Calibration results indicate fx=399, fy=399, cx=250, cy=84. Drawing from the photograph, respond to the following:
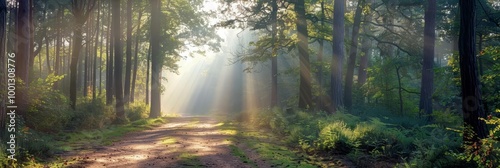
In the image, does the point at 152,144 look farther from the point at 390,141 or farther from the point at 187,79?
the point at 187,79

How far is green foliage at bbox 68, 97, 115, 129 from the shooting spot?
18.7 m

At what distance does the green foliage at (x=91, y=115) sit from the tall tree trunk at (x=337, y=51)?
38.9ft

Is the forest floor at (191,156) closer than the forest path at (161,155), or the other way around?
the forest path at (161,155)

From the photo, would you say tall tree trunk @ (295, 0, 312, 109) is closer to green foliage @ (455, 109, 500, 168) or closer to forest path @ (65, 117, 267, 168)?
forest path @ (65, 117, 267, 168)

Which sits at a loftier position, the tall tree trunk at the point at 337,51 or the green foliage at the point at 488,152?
the tall tree trunk at the point at 337,51

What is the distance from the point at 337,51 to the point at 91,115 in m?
12.5

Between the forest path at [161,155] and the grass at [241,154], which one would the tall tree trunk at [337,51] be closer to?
the forest path at [161,155]

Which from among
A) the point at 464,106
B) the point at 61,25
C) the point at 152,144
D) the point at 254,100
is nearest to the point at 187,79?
the point at 254,100

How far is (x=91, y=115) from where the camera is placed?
19547 mm

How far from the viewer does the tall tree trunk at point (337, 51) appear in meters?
19.8

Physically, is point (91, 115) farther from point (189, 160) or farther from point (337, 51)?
point (337, 51)

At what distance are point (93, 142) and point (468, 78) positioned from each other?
506 inches

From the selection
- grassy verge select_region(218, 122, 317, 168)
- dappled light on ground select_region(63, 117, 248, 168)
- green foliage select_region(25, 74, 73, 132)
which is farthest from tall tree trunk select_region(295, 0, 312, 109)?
green foliage select_region(25, 74, 73, 132)

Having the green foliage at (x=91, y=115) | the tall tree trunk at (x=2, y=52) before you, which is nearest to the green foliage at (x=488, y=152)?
the tall tree trunk at (x=2, y=52)
